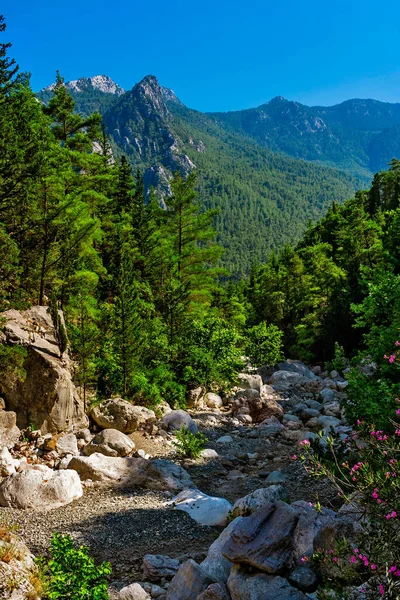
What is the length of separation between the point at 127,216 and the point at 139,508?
21504 mm

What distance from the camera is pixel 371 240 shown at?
3631 cm

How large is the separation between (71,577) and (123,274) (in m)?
12.2

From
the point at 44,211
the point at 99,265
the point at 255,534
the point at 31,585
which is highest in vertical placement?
the point at 44,211

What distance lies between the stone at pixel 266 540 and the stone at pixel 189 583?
50cm

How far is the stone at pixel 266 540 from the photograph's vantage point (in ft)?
20.4

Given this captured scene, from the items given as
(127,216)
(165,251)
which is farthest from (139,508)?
(127,216)

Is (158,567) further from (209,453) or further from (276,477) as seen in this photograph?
(209,453)

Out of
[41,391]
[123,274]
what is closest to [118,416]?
[41,391]

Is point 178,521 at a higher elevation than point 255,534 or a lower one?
lower

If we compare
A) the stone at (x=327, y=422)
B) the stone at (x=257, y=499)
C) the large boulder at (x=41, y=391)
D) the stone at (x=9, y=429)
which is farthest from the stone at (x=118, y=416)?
the stone at (x=257, y=499)

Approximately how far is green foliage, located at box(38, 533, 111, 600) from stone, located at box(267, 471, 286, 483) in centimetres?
659

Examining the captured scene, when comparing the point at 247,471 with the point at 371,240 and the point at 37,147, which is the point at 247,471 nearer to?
the point at 37,147

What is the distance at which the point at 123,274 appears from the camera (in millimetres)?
17328

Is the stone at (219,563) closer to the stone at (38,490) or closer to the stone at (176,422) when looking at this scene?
the stone at (38,490)
